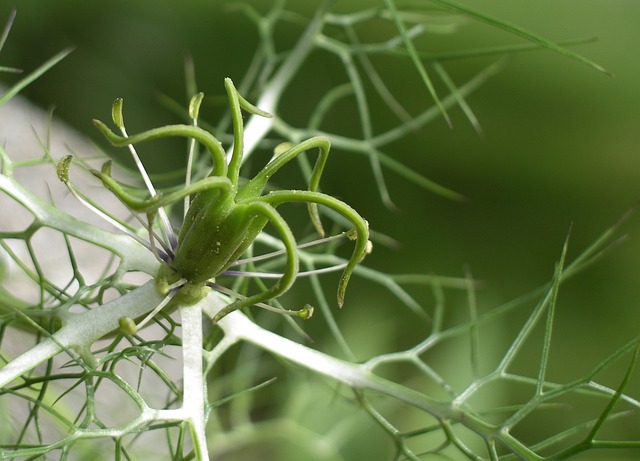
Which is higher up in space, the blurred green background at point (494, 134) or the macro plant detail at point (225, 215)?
the blurred green background at point (494, 134)

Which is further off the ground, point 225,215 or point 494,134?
point 494,134

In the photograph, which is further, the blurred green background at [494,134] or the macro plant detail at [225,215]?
the blurred green background at [494,134]

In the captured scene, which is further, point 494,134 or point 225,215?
point 494,134

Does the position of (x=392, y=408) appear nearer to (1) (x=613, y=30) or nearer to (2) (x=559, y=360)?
(2) (x=559, y=360)

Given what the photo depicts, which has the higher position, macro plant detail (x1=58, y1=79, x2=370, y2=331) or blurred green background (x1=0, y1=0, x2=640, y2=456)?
blurred green background (x1=0, y1=0, x2=640, y2=456)

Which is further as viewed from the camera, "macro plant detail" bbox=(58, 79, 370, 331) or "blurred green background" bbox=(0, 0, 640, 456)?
"blurred green background" bbox=(0, 0, 640, 456)
